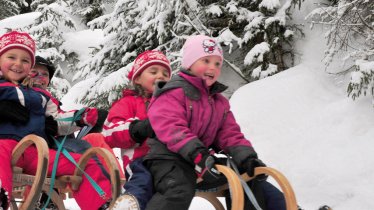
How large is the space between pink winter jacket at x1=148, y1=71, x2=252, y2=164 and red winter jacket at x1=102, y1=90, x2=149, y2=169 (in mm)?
410

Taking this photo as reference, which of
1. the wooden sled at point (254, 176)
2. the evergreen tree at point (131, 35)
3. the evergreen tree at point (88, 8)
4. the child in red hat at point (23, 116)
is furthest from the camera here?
the evergreen tree at point (88, 8)

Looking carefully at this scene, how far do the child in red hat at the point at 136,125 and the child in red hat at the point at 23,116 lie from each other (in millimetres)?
349

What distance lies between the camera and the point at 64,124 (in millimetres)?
3943

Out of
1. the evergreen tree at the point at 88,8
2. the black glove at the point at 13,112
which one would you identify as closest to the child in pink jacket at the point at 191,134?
the black glove at the point at 13,112

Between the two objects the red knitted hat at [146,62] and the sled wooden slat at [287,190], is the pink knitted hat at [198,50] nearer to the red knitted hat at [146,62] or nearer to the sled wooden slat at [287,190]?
the red knitted hat at [146,62]

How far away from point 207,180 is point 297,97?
3.77 m

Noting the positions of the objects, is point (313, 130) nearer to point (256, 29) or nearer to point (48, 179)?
point (256, 29)

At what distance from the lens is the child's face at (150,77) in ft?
12.0

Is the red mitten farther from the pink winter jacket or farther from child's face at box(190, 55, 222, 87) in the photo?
child's face at box(190, 55, 222, 87)

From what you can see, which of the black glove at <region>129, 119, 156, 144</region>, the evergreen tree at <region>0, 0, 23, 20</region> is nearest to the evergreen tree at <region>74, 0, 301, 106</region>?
the black glove at <region>129, 119, 156, 144</region>

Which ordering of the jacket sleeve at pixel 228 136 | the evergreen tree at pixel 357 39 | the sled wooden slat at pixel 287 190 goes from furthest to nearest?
the evergreen tree at pixel 357 39
the jacket sleeve at pixel 228 136
the sled wooden slat at pixel 287 190

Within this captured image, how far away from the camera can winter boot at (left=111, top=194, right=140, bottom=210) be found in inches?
103

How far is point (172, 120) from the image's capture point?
9.03 ft

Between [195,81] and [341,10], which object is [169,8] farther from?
[195,81]
